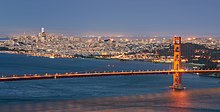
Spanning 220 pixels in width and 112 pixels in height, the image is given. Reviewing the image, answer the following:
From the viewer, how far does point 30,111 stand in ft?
47.9

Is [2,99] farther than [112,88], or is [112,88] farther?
[112,88]

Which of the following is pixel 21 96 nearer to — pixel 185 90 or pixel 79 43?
pixel 185 90

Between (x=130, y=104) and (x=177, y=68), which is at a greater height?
(x=177, y=68)

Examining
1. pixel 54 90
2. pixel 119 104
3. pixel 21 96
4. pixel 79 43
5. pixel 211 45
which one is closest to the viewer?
pixel 119 104

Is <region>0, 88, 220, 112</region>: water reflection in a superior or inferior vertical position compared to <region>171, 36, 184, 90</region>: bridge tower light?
inferior

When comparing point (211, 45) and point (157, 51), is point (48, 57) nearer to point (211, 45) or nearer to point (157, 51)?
Answer: point (157, 51)

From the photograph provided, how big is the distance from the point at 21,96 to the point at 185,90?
20.9ft

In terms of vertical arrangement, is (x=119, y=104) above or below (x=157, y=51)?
below

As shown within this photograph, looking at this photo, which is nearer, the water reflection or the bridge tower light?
the water reflection

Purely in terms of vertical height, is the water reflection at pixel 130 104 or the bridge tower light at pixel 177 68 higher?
the bridge tower light at pixel 177 68

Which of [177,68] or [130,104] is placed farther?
[177,68]

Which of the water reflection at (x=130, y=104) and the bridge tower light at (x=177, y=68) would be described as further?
the bridge tower light at (x=177, y=68)

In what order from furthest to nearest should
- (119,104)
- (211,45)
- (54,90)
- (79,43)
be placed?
(79,43) → (211,45) → (54,90) → (119,104)

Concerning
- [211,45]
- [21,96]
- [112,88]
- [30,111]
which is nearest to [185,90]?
[112,88]
